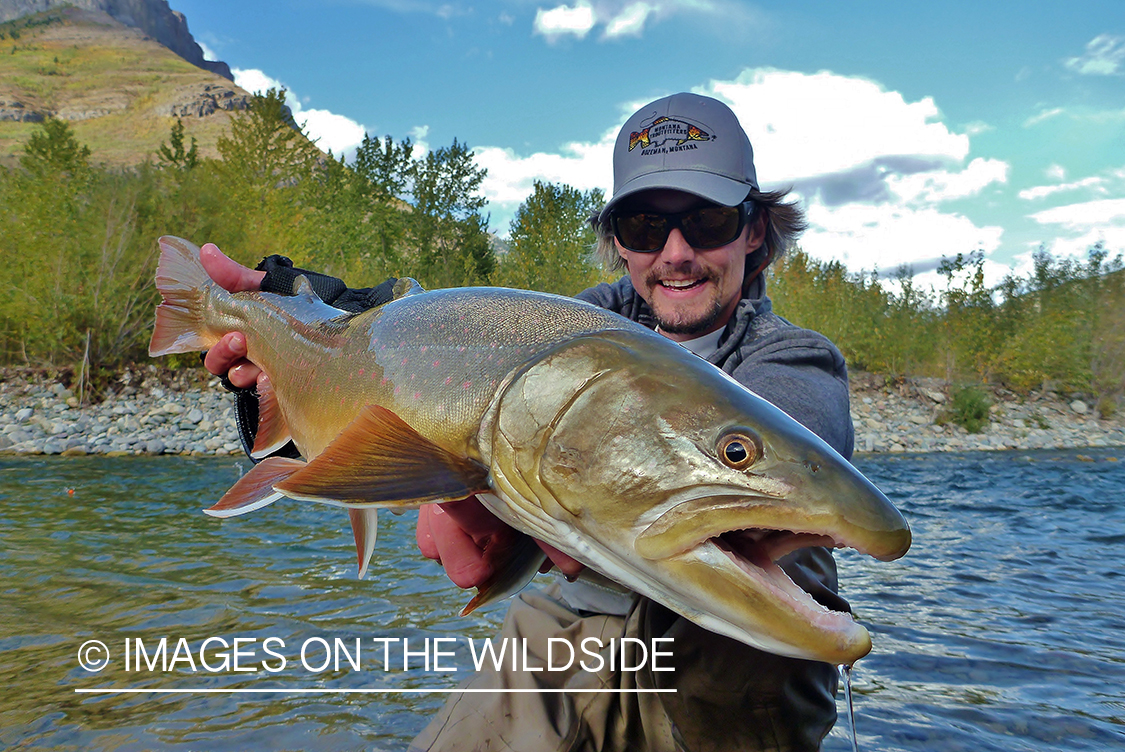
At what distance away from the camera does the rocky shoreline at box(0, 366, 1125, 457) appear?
15.8 m

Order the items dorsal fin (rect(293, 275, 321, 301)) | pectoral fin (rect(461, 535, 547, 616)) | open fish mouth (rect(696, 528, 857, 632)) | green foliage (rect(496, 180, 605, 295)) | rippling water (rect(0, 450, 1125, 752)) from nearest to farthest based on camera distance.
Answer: open fish mouth (rect(696, 528, 857, 632)), pectoral fin (rect(461, 535, 547, 616)), dorsal fin (rect(293, 275, 321, 301)), rippling water (rect(0, 450, 1125, 752)), green foliage (rect(496, 180, 605, 295))

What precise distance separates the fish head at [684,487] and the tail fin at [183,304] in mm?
2114

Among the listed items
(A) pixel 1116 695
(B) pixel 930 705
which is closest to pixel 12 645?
(B) pixel 930 705

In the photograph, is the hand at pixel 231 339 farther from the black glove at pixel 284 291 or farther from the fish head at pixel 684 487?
the fish head at pixel 684 487

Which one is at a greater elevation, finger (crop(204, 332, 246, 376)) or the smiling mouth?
the smiling mouth

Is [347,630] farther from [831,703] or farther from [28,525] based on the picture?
[28,525]

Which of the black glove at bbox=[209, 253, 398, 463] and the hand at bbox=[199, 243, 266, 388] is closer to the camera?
the hand at bbox=[199, 243, 266, 388]

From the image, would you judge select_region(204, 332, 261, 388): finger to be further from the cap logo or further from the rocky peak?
the rocky peak

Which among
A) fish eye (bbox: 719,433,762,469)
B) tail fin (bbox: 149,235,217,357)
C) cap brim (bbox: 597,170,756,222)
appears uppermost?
cap brim (bbox: 597,170,756,222)

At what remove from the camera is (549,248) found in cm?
3516

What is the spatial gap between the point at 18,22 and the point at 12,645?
20091 centimetres

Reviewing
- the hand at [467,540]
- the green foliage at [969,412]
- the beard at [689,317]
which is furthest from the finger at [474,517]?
the green foliage at [969,412]

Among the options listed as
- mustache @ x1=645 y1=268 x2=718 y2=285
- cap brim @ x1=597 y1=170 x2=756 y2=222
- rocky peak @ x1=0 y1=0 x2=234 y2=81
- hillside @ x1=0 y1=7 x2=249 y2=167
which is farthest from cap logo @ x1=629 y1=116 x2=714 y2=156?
rocky peak @ x1=0 y1=0 x2=234 y2=81

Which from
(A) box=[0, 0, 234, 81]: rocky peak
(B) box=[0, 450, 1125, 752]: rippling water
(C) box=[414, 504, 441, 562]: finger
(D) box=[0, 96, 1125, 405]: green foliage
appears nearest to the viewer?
(C) box=[414, 504, 441, 562]: finger
